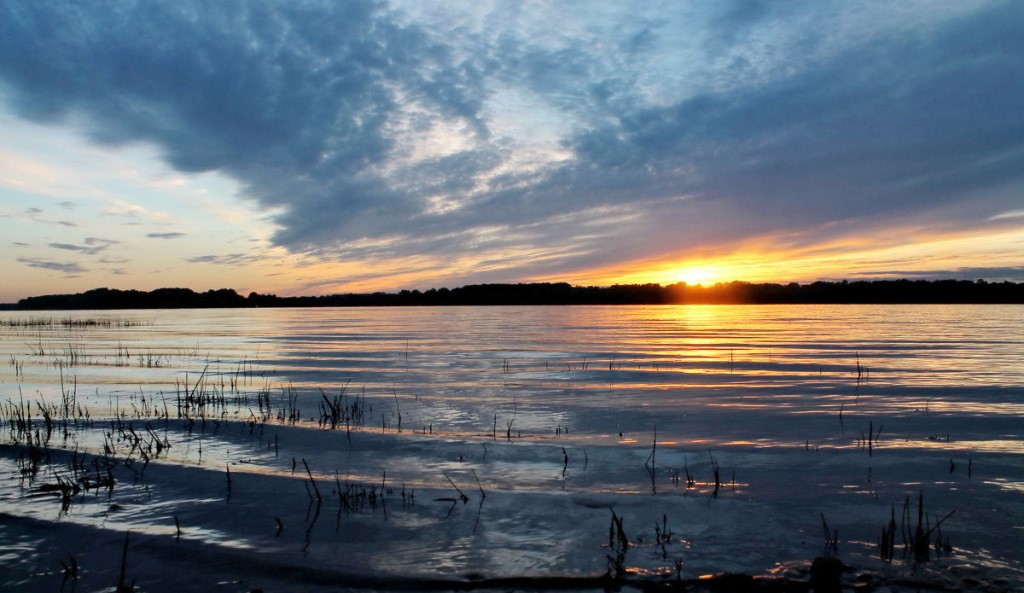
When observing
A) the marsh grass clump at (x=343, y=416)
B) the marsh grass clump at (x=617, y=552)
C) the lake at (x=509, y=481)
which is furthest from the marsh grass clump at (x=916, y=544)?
the marsh grass clump at (x=343, y=416)

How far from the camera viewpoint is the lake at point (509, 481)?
620 cm

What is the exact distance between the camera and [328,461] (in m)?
10.5

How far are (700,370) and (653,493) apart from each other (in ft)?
51.6

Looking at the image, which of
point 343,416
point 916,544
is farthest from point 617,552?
point 343,416

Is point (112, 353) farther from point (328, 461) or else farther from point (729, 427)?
point (729, 427)

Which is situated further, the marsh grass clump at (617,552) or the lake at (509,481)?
the lake at (509,481)

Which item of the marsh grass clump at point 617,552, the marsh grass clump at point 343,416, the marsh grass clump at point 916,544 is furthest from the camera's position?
the marsh grass clump at point 343,416

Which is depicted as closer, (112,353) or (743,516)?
(743,516)

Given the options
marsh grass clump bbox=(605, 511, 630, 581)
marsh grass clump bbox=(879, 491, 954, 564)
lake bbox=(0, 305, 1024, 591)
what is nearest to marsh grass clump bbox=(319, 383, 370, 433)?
lake bbox=(0, 305, 1024, 591)

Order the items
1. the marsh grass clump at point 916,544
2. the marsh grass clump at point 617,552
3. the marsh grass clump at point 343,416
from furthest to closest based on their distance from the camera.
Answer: the marsh grass clump at point 343,416, the marsh grass clump at point 916,544, the marsh grass clump at point 617,552

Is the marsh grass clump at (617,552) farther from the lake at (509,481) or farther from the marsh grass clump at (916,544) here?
the marsh grass clump at (916,544)

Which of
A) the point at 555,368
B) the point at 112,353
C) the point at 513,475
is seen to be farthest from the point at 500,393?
the point at 112,353

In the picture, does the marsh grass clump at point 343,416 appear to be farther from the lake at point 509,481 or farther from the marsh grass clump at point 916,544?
the marsh grass clump at point 916,544

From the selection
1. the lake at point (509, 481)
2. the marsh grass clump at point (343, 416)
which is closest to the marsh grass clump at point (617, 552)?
the lake at point (509, 481)
